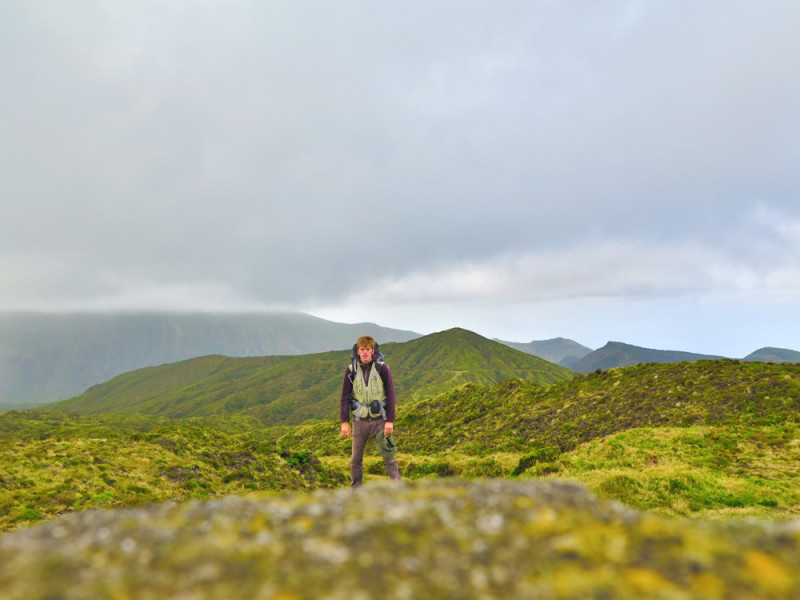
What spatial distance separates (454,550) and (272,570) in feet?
6.38

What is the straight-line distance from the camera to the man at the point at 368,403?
12484 millimetres

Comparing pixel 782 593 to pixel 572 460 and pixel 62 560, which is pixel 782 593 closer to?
pixel 62 560

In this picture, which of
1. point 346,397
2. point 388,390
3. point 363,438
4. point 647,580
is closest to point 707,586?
point 647,580

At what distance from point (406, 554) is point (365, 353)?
8628mm

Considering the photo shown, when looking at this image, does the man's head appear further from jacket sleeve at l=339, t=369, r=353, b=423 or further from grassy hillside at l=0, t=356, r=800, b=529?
grassy hillside at l=0, t=356, r=800, b=529

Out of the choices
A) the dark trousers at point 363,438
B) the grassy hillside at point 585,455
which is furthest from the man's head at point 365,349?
the grassy hillside at point 585,455

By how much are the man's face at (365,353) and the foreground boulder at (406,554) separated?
289 inches

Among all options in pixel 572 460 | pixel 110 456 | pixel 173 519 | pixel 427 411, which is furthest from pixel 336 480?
pixel 427 411

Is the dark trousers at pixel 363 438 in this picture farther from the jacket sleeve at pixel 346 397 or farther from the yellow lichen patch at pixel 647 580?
the yellow lichen patch at pixel 647 580

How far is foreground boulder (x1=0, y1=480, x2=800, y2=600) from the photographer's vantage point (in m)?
3.51

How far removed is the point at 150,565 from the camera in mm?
3924

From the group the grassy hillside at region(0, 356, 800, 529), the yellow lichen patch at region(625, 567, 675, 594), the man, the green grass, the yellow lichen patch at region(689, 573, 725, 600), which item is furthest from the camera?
the grassy hillside at region(0, 356, 800, 529)

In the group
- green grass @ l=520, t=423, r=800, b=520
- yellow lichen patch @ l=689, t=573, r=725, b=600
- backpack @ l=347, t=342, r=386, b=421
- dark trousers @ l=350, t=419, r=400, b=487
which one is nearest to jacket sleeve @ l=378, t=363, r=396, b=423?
backpack @ l=347, t=342, r=386, b=421

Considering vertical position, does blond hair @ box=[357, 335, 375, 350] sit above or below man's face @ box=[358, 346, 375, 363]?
above
